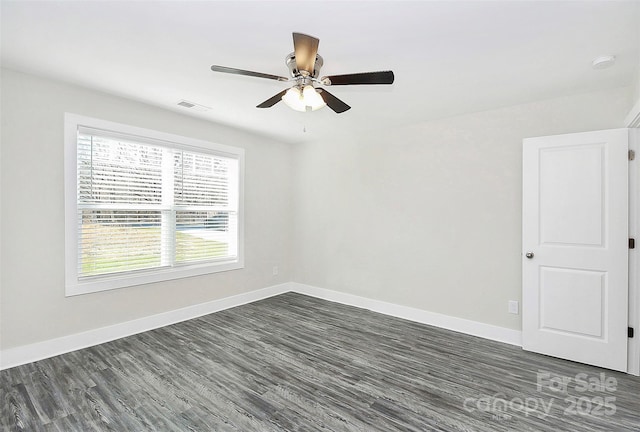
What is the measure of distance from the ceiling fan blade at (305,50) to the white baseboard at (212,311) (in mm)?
3247

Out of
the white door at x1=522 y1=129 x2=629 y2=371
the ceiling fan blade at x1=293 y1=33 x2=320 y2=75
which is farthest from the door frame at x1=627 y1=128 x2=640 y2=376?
the ceiling fan blade at x1=293 y1=33 x2=320 y2=75

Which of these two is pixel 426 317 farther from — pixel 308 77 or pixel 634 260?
pixel 308 77

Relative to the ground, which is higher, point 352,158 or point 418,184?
point 352,158

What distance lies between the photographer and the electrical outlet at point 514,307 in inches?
129

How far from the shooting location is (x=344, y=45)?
220 cm

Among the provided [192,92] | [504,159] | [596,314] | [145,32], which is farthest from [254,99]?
[596,314]

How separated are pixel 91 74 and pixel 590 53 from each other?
411 centimetres

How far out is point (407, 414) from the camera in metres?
2.10

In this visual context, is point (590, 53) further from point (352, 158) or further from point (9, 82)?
point (9, 82)

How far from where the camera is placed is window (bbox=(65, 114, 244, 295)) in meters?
3.08

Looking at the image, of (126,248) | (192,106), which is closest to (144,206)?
(126,248)

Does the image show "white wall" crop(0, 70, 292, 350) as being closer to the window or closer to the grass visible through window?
the window

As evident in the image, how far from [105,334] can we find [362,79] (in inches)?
139

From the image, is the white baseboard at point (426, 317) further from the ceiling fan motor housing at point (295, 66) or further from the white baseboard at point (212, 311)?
the ceiling fan motor housing at point (295, 66)
